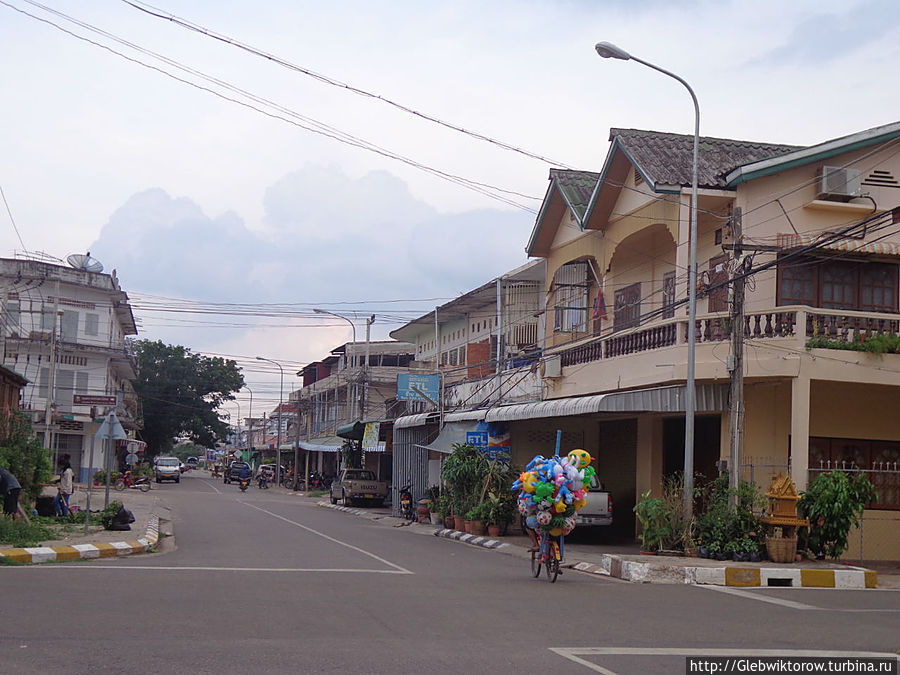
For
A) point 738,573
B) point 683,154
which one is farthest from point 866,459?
point 683,154

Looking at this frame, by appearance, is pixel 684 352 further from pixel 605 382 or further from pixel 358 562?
pixel 358 562

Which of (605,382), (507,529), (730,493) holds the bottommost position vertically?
(507,529)

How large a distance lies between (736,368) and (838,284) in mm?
4739

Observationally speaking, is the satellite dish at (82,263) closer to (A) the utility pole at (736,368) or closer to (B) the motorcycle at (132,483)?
(B) the motorcycle at (132,483)

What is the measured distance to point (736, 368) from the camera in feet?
61.3

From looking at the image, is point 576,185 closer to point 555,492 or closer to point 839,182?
point 839,182

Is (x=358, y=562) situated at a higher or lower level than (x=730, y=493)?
lower

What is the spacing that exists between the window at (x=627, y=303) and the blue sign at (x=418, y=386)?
848 centimetres

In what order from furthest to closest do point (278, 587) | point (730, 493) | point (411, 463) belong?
1. point (411, 463)
2. point (730, 493)
3. point (278, 587)

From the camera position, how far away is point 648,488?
24125mm

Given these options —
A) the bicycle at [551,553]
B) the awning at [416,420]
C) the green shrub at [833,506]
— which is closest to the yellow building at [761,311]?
the green shrub at [833,506]

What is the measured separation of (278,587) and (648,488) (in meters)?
13.4

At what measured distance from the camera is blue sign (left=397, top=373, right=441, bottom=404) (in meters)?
33.0

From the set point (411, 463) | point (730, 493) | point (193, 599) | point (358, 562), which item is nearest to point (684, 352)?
point (730, 493)
